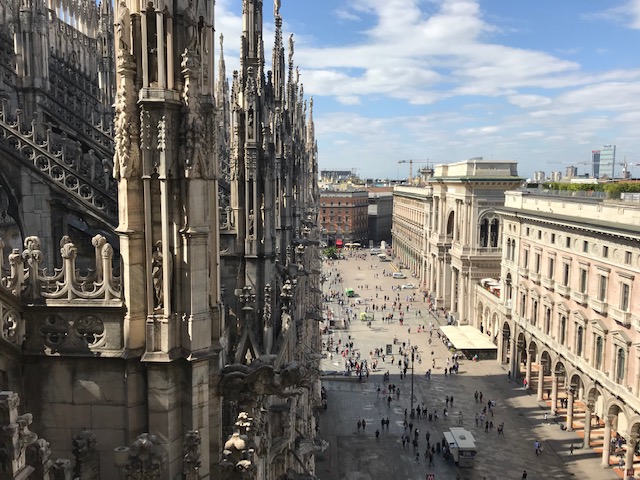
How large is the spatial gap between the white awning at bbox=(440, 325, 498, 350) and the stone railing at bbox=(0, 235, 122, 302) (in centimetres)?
5019

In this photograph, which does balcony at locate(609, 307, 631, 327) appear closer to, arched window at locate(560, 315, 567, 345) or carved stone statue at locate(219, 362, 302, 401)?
arched window at locate(560, 315, 567, 345)

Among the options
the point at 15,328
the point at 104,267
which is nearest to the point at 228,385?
the point at 104,267

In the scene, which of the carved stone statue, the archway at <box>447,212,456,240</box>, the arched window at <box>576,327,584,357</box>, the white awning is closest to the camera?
the carved stone statue

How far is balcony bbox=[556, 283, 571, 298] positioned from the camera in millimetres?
40812

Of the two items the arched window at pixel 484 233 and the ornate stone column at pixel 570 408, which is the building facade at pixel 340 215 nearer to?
the arched window at pixel 484 233

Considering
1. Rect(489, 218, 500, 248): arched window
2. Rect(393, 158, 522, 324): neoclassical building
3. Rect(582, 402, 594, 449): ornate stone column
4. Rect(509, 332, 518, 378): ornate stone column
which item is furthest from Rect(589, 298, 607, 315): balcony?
Rect(489, 218, 500, 248): arched window

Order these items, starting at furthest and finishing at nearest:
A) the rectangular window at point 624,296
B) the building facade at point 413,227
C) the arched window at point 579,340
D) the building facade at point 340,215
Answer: the building facade at point 340,215, the building facade at point 413,227, the arched window at point 579,340, the rectangular window at point 624,296

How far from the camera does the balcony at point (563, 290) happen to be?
134 feet

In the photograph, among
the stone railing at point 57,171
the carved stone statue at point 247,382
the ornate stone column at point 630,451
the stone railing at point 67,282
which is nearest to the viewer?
the stone railing at point 67,282

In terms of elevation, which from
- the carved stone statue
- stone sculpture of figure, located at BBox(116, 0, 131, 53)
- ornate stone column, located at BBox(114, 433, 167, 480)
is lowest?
ornate stone column, located at BBox(114, 433, 167, 480)

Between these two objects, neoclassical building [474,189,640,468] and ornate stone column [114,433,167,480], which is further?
neoclassical building [474,189,640,468]

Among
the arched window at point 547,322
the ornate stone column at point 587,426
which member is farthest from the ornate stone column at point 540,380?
the ornate stone column at point 587,426

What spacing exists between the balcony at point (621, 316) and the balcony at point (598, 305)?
77cm

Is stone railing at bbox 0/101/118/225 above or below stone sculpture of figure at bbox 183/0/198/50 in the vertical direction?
below
